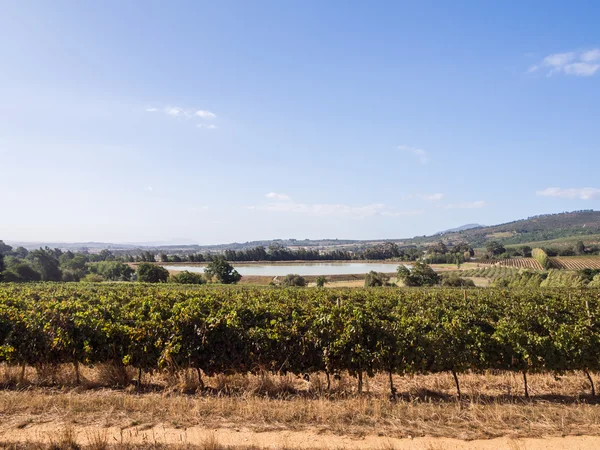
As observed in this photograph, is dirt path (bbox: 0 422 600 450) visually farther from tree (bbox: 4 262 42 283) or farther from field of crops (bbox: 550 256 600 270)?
field of crops (bbox: 550 256 600 270)

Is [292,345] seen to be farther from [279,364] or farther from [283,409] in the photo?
[283,409]

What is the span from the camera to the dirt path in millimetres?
6164

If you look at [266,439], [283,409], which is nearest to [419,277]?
[283,409]

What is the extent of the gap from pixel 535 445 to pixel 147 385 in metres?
8.93

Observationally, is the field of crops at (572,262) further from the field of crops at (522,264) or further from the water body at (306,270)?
the water body at (306,270)

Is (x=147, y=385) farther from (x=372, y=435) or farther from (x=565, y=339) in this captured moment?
(x=565, y=339)

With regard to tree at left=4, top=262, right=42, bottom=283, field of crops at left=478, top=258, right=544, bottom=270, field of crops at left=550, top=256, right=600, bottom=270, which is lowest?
field of crops at left=478, top=258, right=544, bottom=270

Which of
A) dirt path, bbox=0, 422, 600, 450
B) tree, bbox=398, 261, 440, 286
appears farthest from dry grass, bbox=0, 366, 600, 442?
tree, bbox=398, 261, 440, 286

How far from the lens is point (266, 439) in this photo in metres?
6.41

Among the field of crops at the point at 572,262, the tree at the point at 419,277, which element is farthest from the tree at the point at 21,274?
the field of crops at the point at 572,262

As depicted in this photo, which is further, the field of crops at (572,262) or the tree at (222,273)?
the field of crops at (572,262)

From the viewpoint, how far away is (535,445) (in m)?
6.38

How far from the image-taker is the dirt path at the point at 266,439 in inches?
243

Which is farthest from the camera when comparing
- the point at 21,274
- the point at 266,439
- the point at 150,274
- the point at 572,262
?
the point at 572,262
